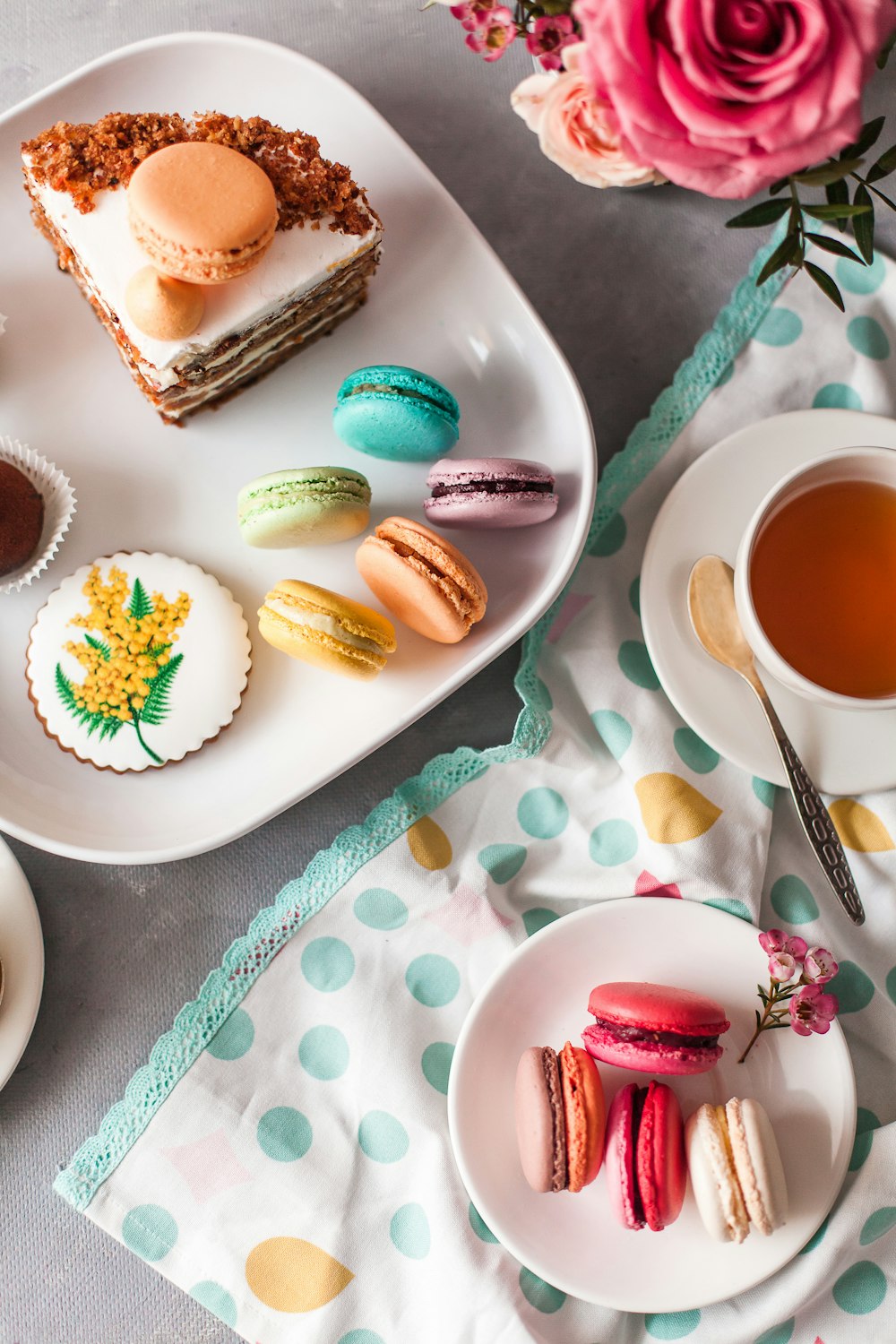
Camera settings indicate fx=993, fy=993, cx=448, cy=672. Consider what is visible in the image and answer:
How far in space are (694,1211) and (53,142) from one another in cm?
153

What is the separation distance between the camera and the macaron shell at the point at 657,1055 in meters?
1.18

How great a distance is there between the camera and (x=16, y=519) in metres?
1.28

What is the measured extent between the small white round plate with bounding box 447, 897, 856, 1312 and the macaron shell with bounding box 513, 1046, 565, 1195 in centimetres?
5

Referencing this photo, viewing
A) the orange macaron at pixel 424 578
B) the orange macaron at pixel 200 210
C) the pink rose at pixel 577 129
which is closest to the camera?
the pink rose at pixel 577 129

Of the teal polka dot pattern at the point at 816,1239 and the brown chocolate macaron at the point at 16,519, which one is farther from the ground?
the brown chocolate macaron at the point at 16,519

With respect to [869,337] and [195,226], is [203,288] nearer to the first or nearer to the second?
[195,226]

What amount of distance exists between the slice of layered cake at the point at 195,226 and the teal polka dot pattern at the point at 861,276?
650 millimetres

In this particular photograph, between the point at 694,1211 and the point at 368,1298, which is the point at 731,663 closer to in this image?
the point at 694,1211

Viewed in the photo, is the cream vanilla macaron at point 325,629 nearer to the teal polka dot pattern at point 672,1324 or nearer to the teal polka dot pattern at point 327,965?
the teal polka dot pattern at point 327,965

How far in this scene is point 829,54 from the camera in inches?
27.2

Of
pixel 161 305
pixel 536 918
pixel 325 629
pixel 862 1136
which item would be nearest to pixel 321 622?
pixel 325 629

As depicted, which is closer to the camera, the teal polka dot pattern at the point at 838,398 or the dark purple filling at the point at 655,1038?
the dark purple filling at the point at 655,1038

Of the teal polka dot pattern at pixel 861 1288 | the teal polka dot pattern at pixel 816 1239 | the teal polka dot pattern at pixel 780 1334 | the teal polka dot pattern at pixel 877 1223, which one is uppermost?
the teal polka dot pattern at pixel 816 1239

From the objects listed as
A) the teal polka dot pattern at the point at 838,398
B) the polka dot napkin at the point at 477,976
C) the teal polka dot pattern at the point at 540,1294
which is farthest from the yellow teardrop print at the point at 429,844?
the teal polka dot pattern at the point at 838,398
